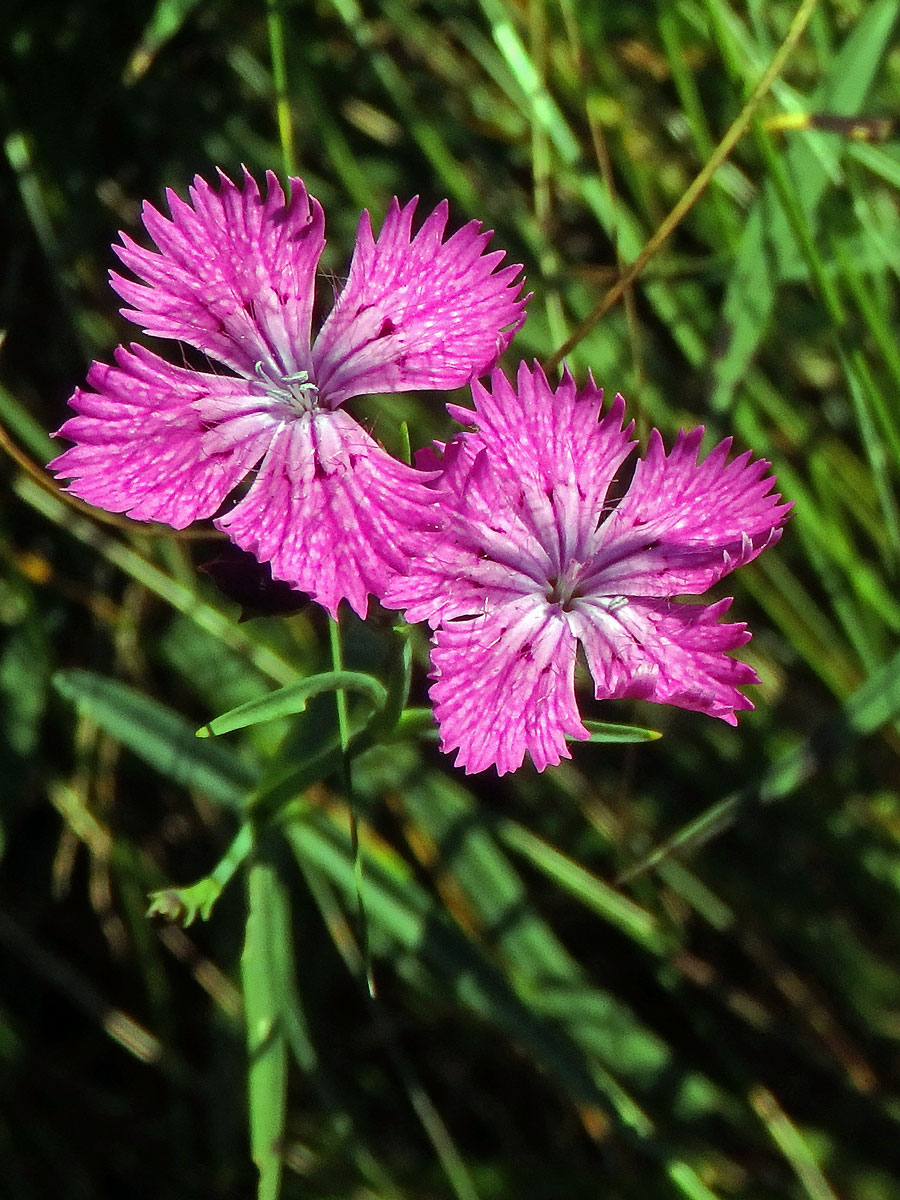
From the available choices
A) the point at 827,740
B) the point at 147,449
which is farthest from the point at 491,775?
the point at 147,449

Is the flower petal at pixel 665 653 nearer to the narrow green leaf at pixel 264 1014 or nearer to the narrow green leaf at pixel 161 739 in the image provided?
the narrow green leaf at pixel 264 1014

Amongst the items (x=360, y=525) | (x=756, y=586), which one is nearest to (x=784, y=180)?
(x=756, y=586)

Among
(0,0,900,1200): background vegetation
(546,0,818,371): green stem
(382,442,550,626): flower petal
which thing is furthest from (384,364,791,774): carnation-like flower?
(0,0,900,1200): background vegetation

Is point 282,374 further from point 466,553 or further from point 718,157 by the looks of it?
point 718,157

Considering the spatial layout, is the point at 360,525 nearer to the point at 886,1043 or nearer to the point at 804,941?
the point at 804,941

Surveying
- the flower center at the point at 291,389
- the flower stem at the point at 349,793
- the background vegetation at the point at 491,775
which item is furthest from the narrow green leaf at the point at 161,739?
the flower center at the point at 291,389

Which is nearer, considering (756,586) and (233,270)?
(233,270)
